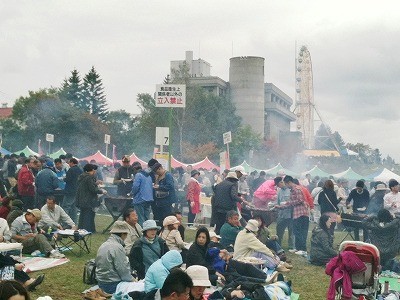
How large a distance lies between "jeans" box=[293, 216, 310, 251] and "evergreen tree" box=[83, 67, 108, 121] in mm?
66919

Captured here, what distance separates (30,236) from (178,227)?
9.76 ft

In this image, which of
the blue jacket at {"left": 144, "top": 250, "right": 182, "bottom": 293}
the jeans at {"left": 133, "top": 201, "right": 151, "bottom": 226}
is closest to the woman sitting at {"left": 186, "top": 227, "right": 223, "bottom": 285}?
the blue jacket at {"left": 144, "top": 250, "right": 182, "bottom": 293}

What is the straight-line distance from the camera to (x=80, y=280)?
34.6ft

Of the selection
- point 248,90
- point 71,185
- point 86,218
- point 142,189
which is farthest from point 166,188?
point 248,90

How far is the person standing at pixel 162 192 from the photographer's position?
1437cm

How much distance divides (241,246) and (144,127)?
57.7 meters

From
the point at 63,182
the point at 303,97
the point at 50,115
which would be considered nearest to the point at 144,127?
the point at 50,115

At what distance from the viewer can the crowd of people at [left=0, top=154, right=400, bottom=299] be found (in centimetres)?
959

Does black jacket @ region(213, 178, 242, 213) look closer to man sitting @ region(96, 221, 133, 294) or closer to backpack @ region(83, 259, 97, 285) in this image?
backpack @ region(83, 259, 97, 285)

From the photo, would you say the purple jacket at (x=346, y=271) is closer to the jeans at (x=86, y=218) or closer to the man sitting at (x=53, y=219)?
the man sitting at (x=53, y=219)

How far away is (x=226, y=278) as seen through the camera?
10.2m

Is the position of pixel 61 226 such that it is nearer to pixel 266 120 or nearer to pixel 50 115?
pixel 50 115

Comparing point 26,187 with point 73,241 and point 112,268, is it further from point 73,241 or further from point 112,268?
point 112,268

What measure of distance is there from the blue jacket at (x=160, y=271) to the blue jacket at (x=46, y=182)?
831 cm
